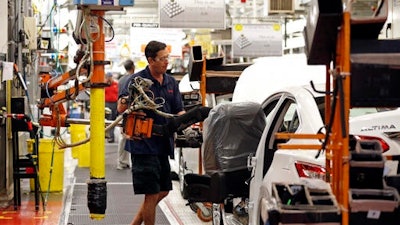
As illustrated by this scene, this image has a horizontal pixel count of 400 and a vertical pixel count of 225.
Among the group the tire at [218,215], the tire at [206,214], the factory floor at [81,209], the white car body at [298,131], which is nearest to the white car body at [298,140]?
the white car body at [298,131]

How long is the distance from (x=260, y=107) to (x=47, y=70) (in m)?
5.14

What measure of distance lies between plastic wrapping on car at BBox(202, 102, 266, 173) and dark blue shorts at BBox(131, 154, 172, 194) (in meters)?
0.48

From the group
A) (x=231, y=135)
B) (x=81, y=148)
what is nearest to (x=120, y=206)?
(x=231, y=135)

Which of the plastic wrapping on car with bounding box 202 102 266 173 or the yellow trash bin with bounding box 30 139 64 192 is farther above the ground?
the plastic wrapping on car with bounding box 202 102 266 173

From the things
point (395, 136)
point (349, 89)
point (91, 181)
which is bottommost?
point (91, 181)

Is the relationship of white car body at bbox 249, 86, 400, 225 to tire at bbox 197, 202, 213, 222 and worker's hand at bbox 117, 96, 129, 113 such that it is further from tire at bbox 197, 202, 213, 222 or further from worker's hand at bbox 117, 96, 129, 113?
tire at bbox 197, 202, 213, 222

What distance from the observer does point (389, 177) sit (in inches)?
178

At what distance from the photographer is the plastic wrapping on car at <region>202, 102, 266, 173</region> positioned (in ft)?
21.7

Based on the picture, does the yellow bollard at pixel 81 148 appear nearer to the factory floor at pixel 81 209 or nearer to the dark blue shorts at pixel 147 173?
the factory floor at pixel 81 209

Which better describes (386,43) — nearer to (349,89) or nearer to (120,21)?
(349,89)

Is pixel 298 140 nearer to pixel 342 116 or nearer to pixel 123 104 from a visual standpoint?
pixel 342 116

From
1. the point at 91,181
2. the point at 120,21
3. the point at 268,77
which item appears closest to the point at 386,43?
the point at 91,181

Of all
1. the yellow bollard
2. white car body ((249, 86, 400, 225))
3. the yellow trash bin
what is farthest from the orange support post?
the yellow bollard

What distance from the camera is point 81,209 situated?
9.92 metres
